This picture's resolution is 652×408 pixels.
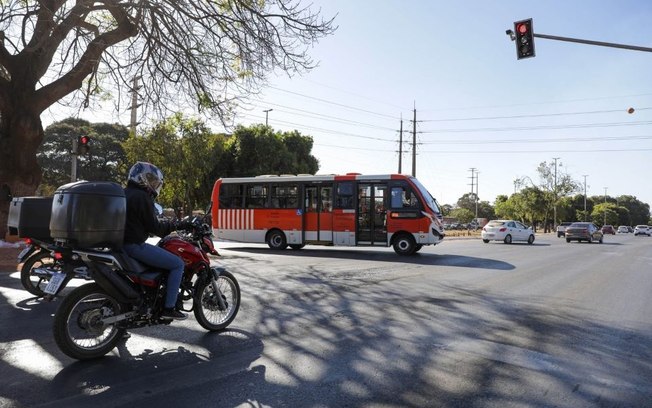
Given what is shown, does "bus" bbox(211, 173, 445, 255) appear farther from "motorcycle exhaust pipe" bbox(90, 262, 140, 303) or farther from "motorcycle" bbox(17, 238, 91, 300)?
"motorcycle exhaust pipe" bbox(90, 262, 140, 303)

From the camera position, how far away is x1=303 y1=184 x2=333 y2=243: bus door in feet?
60.4

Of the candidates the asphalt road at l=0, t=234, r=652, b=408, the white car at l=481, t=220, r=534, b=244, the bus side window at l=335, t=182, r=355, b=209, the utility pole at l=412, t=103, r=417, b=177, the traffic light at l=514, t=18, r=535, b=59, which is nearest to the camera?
the asphalt road at l=0, t=234, r=652, b=408

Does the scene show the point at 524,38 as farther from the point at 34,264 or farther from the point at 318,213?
the point at 34,264

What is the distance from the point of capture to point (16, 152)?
13.5 metres

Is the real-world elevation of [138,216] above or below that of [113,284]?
above

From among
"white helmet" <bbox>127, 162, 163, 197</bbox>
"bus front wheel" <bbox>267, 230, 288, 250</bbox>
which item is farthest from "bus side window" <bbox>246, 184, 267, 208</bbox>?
"white helmet" <bbox>127, 162, 163, 197</bbox>

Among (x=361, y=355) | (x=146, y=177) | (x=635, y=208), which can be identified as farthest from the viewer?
(x=635, y=208)

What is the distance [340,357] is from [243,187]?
15.9 m

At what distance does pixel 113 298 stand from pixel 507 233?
29370mm

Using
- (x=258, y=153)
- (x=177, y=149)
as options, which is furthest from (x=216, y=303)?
(x=258, y=153)

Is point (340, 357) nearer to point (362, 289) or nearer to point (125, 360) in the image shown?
point (125, 360)

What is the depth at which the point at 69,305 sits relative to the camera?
4.42m

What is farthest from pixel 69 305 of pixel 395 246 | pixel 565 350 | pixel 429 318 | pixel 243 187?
pixel 243 187

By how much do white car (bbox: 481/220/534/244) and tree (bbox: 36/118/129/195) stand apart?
111 feet
